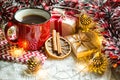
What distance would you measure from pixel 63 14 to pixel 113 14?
0.15m

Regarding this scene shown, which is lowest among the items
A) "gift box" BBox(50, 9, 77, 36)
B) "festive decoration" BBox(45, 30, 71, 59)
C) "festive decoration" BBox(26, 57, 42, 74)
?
"festive decoration" BBox(26, 57, 42, 74)

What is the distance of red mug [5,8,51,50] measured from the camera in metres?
0.76

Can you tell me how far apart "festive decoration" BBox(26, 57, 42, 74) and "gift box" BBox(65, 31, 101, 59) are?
0.12m

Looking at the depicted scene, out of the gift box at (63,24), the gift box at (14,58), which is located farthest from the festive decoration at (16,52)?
the gift box at (63,24)

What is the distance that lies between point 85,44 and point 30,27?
163 millimetres

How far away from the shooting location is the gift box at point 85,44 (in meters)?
0.79

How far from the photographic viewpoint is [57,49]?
0.79 metres

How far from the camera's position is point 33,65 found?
2.40ft

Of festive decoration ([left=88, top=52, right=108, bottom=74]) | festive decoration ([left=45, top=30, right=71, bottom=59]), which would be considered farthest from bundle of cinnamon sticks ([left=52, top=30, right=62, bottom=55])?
festive decoration ([left=88, top=52, right=108, bottom=74])

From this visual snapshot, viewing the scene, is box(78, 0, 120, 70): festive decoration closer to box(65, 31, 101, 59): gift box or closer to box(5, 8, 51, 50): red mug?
box(65, 31, 101, 59): gift box

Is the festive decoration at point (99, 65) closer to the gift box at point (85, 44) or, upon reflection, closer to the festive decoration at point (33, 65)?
the gift box at point (85, 44)

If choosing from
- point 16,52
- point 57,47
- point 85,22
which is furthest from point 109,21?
point 16,52

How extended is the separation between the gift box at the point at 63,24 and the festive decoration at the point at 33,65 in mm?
156

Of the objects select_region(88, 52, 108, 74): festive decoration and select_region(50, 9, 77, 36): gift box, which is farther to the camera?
select_region(50, 9, 77, 36): gift box
